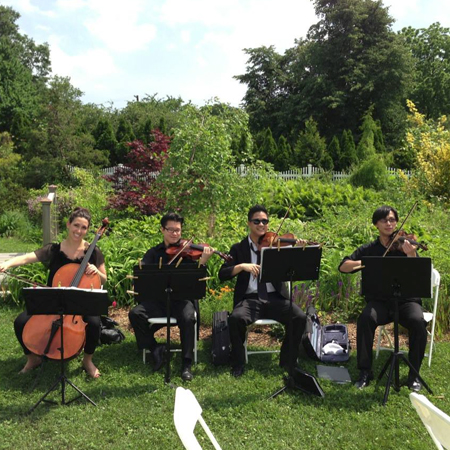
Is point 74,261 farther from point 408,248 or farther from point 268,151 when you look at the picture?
point 268,151

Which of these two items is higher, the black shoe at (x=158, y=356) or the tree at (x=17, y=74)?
the tree at (x=17, y=74)

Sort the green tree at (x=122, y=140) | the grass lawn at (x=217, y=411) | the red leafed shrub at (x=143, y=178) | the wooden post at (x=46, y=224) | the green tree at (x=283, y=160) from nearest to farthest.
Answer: the grass lawn at (x=217, y=411)
the wooden post at (x=46, y=224)
the red leafed shrub at (x=143, y=178)
the green tree at (x=283, y=160)
the green tree at (x=122, y=140)

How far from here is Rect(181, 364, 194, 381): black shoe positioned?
12.8ft

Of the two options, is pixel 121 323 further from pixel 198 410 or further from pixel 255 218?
pixel 198 410

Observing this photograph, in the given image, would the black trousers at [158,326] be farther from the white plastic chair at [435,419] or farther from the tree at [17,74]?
the tree at [17,74]

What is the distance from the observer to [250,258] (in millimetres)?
4277

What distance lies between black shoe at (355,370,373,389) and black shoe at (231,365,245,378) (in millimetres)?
950

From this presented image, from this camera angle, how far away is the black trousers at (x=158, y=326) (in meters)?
4.06

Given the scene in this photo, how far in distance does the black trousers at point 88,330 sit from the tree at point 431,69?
98.6 feet

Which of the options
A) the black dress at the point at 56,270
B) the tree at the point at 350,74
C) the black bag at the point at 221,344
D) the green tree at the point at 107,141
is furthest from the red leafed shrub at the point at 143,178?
the tree at the point at 350,74

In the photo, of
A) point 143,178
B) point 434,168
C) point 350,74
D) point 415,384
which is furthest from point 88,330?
point 350,74

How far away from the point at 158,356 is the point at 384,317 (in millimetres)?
1997

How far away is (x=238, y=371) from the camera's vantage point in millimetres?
4004

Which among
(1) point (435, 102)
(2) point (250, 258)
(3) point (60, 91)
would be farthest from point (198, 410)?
(1) point (435, 102)
